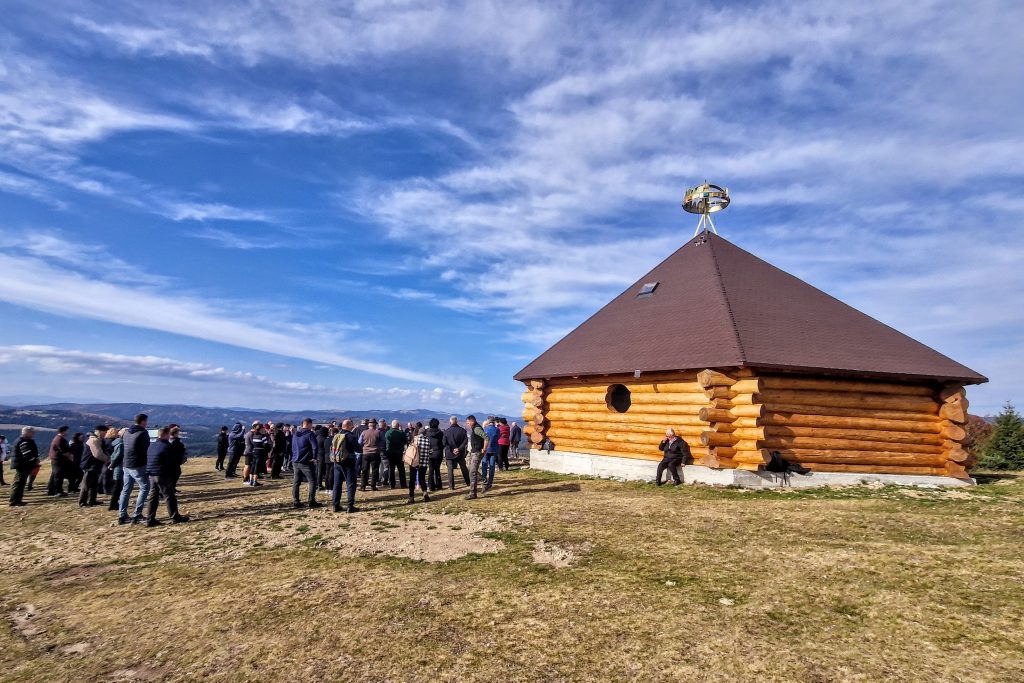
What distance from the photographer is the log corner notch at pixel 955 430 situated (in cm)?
1386

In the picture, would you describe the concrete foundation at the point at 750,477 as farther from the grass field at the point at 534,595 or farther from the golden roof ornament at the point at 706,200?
the golden roof ornament at the point at 706,200

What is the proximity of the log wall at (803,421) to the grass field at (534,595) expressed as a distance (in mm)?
2559

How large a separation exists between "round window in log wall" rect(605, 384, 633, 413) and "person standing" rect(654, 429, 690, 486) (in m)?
2.53

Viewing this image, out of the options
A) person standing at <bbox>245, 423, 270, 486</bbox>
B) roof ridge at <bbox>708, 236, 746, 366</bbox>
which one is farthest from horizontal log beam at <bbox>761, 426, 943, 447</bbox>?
person standing at <bbox>245, 423, 270, 486</bbox>

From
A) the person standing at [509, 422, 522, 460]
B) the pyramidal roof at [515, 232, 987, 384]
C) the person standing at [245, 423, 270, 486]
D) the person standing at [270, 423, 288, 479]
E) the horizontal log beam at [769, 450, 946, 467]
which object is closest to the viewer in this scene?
the horizontal log beam at [769, 450, 946, 467]

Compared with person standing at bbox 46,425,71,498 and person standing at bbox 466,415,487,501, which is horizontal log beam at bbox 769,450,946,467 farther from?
person standing at bbox 46,425,71,498

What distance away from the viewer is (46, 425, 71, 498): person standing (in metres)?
13.6

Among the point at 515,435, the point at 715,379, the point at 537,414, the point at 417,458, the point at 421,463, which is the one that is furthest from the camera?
the point at 515,435

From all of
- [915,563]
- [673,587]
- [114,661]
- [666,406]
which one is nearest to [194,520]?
[114,661]

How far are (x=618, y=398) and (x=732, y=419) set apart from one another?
4.05 m

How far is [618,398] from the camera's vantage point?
Result: 16703 millimetres

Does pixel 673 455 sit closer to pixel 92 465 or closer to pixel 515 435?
pixel 515 435

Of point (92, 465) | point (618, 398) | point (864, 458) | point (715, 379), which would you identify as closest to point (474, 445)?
point (618, 398)

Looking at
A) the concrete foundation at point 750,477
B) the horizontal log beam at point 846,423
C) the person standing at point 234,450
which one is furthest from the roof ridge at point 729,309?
the person standing at point 234,450
